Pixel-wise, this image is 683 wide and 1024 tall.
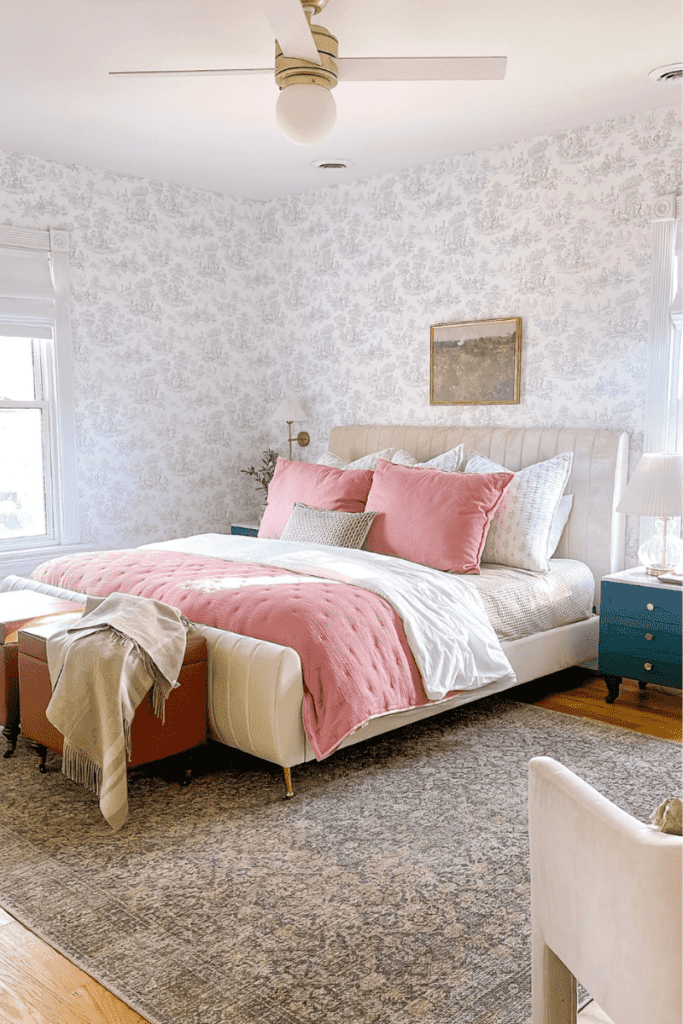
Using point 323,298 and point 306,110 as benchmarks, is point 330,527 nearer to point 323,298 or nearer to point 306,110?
point 306,110

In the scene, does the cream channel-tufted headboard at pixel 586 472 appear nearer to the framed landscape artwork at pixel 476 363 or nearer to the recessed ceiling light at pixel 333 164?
the framed landscape artwork at pixel 476 363

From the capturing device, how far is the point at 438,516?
12.8ft

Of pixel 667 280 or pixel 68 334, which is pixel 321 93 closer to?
pixel 667 280

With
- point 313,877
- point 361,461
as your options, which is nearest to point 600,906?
point 313,877

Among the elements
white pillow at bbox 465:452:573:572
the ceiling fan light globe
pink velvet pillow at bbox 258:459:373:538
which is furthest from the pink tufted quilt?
the ceiling fan light globe

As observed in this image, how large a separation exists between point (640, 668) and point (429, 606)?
3.50 feet

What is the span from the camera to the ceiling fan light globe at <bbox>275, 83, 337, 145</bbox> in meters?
2.71

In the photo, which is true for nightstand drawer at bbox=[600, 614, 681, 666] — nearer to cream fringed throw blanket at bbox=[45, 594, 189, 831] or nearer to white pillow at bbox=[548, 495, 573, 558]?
white pillow at bbox=[548, 495, 573, 558]

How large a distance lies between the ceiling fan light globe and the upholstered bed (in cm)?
166

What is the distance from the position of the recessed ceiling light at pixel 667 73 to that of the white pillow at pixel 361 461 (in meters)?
2.17

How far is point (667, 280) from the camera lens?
3955 millimetres

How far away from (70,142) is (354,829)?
3.67 m

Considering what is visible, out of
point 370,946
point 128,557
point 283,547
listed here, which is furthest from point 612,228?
point 370,946

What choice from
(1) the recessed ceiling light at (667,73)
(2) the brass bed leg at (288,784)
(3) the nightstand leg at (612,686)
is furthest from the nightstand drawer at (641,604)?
(1) the recessed ceiling light at (667,73)
